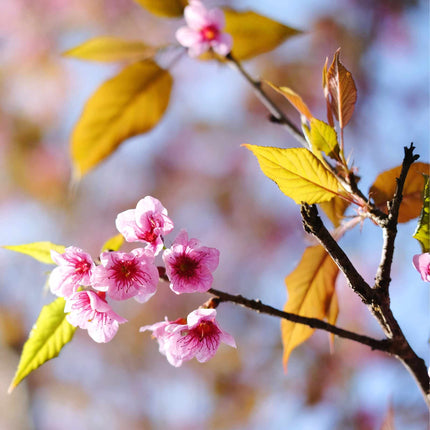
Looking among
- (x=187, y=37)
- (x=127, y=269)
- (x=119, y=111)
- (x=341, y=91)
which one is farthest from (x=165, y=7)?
(x=127, y=269)

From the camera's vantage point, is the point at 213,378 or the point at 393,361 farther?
the point at 213,378

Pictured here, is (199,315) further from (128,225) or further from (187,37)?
(187,37)

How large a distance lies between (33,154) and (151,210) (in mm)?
3553

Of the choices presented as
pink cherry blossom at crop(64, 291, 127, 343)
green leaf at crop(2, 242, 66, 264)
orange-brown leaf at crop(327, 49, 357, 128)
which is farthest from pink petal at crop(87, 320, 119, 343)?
orange-brown leaf at crop(327, 49, 357, 128)

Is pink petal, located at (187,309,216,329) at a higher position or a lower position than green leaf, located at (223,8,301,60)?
lower

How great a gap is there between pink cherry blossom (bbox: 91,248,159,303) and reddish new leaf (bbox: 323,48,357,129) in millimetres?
261

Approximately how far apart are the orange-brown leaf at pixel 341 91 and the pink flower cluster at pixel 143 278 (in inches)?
8.3

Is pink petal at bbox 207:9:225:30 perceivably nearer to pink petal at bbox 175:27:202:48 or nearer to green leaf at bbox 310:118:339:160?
pink petal at bbox 175:27:202:48

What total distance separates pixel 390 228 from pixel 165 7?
1.89 ft

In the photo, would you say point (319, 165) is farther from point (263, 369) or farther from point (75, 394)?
point (75, 394)

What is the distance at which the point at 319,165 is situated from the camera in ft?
1.53

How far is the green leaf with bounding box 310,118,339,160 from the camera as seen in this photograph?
19.1 inches

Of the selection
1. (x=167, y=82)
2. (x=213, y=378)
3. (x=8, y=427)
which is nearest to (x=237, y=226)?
(x=213, y=378)

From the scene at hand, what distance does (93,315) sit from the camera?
500 millimetres
